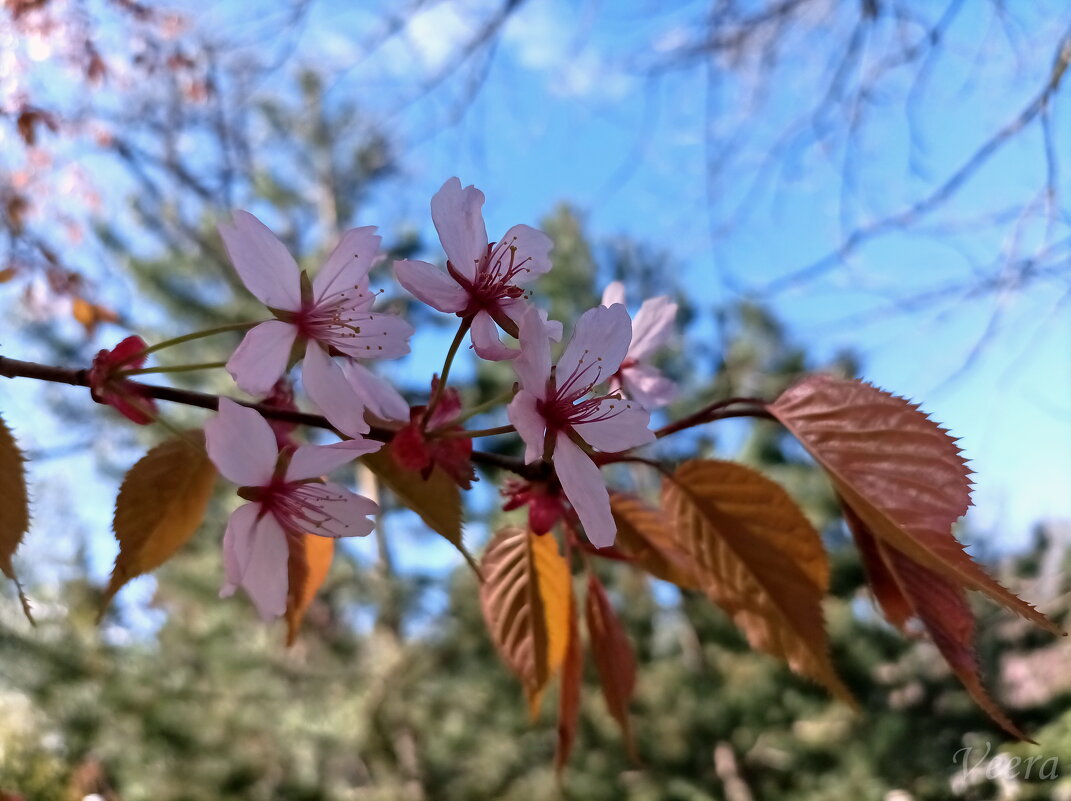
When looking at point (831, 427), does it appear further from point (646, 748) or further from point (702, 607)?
point (702, 607)

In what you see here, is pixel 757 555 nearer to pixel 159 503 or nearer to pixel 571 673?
pixel 571 673

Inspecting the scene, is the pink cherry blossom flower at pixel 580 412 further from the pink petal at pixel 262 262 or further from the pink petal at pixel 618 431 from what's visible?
the pink petal at pixel 262 262

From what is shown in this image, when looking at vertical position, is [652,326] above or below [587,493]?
above

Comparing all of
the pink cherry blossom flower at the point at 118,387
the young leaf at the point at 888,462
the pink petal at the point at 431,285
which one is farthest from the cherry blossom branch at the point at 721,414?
the pink cherry blossom flower at the point at 118,387

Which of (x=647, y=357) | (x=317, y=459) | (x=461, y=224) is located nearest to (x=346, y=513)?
(x=317, y=459)

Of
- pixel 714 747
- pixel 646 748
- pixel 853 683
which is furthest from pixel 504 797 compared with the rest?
Result: pixel 853 683
